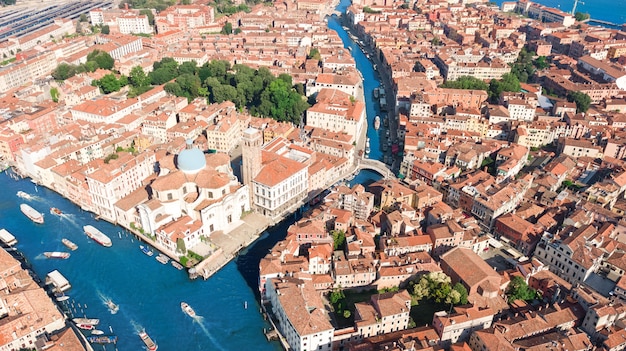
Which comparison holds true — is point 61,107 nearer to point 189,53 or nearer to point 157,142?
point 157,142

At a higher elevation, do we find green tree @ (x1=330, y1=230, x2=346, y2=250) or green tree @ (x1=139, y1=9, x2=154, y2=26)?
green tree @ (x1=139, y1=9, x2=154, y2=26)

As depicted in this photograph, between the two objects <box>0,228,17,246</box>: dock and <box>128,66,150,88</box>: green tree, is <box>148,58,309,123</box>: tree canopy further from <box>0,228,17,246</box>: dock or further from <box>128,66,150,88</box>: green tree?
<box>0,228,17,246</box>: dock

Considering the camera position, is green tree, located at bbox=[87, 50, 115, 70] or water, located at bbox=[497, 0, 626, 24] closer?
green tree, located at bbox=[87, 50, 115, 70]

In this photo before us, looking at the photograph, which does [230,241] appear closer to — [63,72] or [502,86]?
[502,86]

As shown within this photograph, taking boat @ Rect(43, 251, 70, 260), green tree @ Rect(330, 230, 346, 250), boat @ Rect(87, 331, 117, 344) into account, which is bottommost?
boat @ Rect(87, 331, 117, 344)

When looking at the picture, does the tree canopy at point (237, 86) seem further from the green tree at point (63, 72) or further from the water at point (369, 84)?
the green tree at point (63, 72)

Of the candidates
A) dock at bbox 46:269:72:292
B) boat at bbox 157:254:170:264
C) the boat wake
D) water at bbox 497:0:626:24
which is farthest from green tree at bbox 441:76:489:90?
water at bbox 497:0:626:24

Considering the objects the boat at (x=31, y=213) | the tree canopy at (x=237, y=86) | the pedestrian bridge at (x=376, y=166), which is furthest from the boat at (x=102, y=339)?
the tree canopy at (x=237, y=86)
